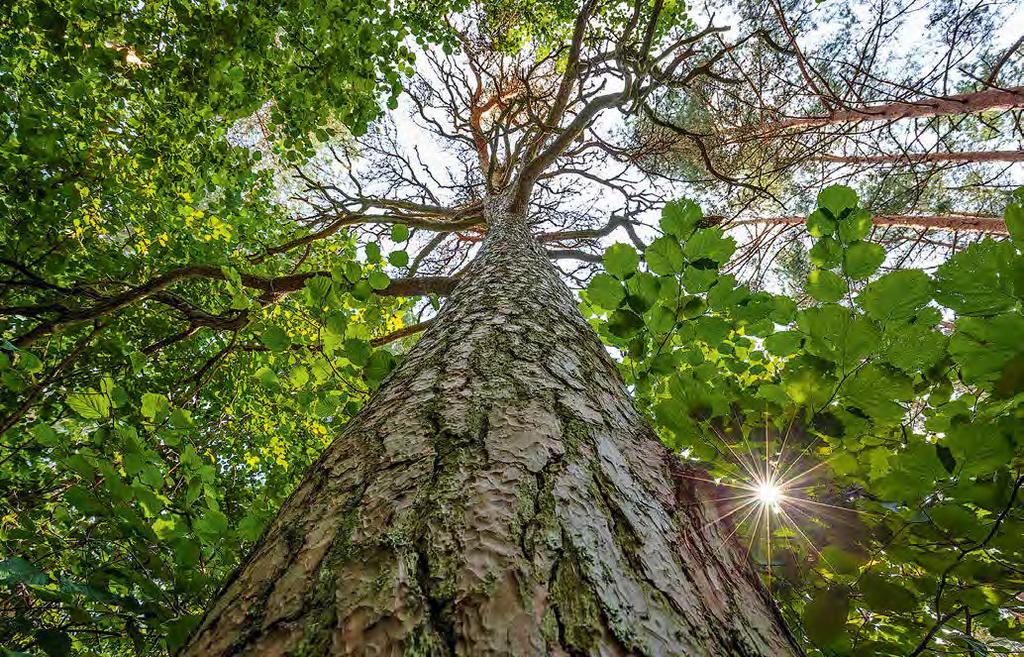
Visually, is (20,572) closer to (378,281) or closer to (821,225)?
(378,281)

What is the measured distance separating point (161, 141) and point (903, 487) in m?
4.91

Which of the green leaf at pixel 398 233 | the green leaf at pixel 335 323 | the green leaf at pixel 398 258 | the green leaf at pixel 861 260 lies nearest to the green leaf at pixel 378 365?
the green leaf at pixel 335 323

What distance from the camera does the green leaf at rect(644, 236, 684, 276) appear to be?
1.23m

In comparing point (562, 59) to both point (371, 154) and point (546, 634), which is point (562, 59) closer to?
point (371, 154)

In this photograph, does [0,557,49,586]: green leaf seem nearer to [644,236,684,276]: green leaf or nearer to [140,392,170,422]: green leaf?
[140,392,170,422]: green leaf

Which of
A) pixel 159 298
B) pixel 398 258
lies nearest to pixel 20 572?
pixel 398 258

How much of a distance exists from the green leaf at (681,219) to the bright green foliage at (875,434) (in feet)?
0.09

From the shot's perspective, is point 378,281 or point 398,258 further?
point 398,258

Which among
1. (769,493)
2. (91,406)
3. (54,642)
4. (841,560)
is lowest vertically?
(54,642)

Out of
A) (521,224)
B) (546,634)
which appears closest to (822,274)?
(546,634)

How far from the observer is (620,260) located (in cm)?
127

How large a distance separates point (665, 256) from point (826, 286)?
1.32ft

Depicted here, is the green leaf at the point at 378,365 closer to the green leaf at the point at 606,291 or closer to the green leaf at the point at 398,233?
the green leaf at the point at 398,233

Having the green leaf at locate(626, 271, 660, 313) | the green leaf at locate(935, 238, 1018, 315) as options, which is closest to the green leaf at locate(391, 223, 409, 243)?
the green leaf at locate(626, 271, 660, 313)
